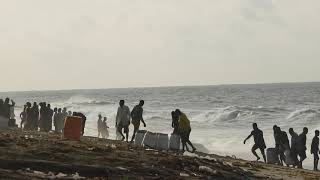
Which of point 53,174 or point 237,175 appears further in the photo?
point 237,175

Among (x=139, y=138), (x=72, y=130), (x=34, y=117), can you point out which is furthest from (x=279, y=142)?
(x=34, y=117)

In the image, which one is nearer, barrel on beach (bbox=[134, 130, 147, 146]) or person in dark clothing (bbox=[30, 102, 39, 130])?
barrel on beach (bbox=[134, 130, 147, 146])

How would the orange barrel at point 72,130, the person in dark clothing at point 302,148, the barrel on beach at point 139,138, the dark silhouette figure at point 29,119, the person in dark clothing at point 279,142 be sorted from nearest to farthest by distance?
1. the orange barrel at point 72,130
2. the barrel on beach at point 139,138
3. the person in dark clothing at point 302,148
4. the person in dark clothing at point 279,142
5. the dark silhouette figure at point 29,119

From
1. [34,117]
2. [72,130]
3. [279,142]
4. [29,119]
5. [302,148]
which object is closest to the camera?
[72,130]

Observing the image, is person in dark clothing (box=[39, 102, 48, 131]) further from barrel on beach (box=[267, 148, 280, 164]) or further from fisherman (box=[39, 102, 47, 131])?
barrel on beach (box=[267, 148, 280, 164])

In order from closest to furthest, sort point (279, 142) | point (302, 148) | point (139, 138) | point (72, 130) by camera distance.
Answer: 1. point (72, 130)
2. point (139, 138)
3. point (302, 148)
4. point (279, 142)

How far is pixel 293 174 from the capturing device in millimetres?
16844

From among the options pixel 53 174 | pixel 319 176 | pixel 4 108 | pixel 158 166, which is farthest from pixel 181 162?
pixel 4 108

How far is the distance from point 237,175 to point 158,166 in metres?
2.13

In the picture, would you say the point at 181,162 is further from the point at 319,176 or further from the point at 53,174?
the point at 319,176

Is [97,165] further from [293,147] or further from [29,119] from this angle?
[29,119]

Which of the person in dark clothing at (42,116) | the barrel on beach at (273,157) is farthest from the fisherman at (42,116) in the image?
the barrel on beach at (273,157)

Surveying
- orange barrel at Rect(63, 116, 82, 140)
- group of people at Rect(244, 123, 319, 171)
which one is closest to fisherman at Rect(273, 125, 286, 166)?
group of people at Rect(244, 123, 319, 171)

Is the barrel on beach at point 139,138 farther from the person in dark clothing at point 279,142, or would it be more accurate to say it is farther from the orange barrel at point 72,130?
the person in dark clothing at point 279,142
